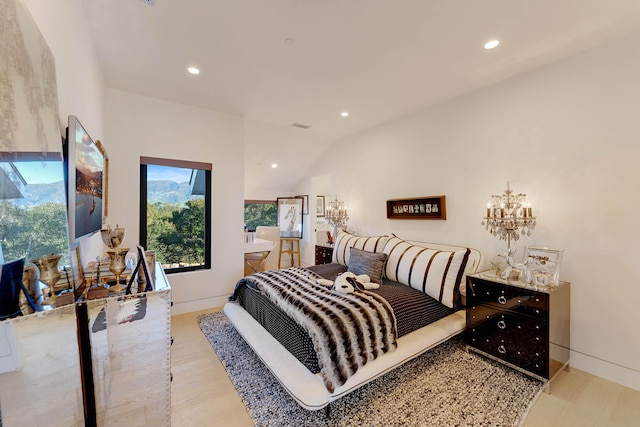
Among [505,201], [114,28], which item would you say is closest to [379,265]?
[505,201]

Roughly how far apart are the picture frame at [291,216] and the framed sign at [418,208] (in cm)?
306

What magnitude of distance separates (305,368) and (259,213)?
532 centimetres

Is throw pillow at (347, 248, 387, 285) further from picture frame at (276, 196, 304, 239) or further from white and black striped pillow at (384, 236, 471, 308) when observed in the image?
picture frame at (276, 196, 304, 239)

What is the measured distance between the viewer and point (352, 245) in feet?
12.6

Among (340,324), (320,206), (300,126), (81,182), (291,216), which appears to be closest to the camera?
(81,182)

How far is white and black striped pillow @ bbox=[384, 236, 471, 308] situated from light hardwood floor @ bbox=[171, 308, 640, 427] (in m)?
0.97

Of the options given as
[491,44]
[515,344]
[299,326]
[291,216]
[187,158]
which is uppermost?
[491,44]

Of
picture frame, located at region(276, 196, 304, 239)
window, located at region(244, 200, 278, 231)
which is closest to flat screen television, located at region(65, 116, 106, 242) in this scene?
window, located at region(244, 200, 278, 231)

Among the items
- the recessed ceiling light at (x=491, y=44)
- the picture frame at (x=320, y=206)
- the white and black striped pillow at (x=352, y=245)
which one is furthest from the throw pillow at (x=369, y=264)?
the picture frame at (x=320, y=206)

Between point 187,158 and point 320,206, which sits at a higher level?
point 187,158

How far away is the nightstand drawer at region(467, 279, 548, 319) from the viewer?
217 centimetres

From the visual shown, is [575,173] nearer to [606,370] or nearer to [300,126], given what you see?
[606,370]

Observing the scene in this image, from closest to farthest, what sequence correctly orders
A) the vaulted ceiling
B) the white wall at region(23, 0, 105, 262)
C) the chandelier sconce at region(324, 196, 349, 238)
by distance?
the white wall at region(23, 0, 105, 262) → the vaulted ceiling → the chandelier sconce at region(324, 196, 349, 238)

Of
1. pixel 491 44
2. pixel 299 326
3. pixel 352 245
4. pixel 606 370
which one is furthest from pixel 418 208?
pixel 299 326
